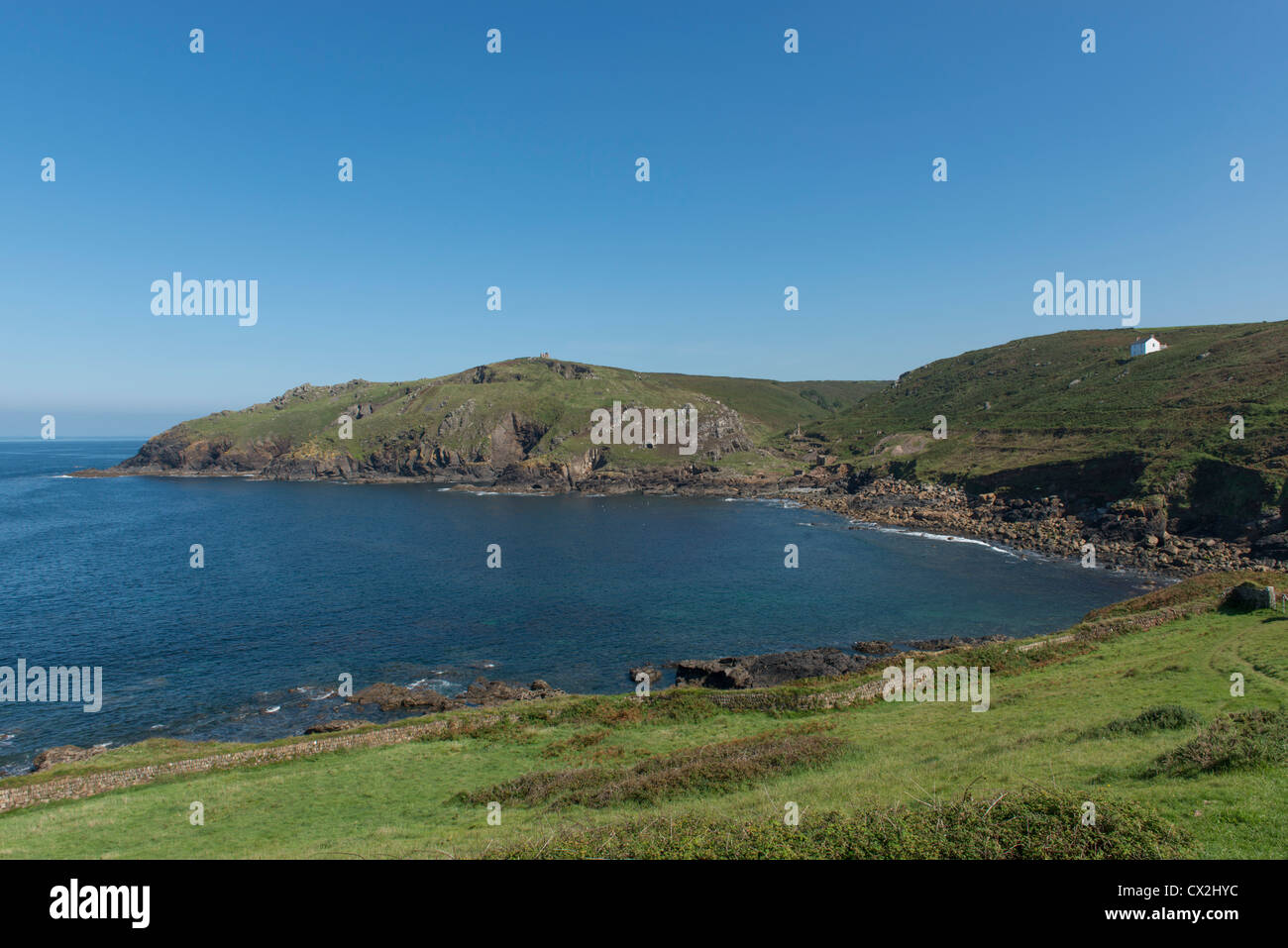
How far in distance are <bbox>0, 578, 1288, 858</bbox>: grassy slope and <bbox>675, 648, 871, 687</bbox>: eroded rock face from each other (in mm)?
7437

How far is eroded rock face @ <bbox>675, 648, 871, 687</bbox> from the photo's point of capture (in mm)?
44178

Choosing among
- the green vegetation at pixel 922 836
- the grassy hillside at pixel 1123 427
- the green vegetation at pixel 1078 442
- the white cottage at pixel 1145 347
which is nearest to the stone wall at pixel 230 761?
the green vegetation at pixel 922 836

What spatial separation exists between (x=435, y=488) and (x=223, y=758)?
5691 inches

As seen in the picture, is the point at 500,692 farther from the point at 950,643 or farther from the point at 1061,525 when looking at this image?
the point at 1061,525

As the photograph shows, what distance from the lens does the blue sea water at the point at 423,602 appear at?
45.8m

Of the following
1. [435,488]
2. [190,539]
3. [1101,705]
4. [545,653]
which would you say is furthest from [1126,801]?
[435,488]

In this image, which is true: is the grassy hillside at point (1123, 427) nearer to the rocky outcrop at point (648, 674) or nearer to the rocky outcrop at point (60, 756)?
the rocky outcrop at point (648, 674)

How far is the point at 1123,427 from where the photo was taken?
4213 inches

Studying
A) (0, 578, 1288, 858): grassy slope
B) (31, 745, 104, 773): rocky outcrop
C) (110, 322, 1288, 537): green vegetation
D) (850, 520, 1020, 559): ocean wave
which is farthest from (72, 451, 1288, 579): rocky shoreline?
(31, 745, 104, 773): rocky outcrop

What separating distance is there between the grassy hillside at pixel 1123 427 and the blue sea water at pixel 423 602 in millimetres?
24936

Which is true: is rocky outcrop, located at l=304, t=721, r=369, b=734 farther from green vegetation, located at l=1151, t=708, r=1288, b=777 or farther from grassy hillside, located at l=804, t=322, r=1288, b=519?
grassy hillside, located at l=804, t=322, r=1288, b=519

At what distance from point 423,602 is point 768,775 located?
2016 inches

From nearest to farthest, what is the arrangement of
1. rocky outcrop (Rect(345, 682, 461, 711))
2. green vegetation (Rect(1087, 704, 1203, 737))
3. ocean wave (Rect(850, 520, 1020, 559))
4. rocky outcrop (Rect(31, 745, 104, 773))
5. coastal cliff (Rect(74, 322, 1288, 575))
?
green vegetation (Rect(1087, 704, 1203, 737))
rocky outcrop (Rect(31, 745, 104, 773))
rocky outcrop (Rect(345, 682, 461, 711))
coastal cliff (Rect(74, 322, 1288, 575))
ocean wave (Rect(850, 520, 1020, 559))

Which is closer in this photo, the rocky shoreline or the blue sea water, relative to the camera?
the blue sea water
